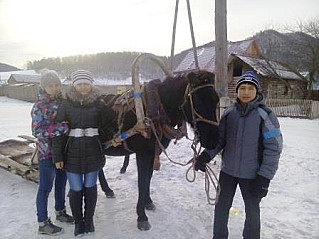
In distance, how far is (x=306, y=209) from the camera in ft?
11.3

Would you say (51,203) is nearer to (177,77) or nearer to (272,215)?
(177,77)

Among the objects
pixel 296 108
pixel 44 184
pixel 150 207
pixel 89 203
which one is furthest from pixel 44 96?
pixel 296 108

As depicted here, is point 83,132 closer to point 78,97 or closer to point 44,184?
point 78,97

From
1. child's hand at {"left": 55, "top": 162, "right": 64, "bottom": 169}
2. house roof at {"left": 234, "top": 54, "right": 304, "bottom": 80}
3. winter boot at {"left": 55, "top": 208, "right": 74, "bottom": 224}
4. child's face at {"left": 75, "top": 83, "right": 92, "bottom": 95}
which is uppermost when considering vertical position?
house roof at {"left": 234, "top": 54, "right": 304, "bottom": 80}

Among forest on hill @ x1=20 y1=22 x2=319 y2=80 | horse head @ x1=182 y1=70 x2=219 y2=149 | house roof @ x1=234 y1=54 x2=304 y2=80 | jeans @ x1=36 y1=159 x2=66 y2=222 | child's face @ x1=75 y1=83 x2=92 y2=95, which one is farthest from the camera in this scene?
forest on hill @ x1=20 y1=22 x2=319 y2=80

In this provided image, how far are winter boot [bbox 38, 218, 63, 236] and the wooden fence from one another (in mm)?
15860

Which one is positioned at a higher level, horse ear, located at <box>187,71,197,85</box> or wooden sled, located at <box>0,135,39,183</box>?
horse ear, located at <box>187,71,197,85</box>

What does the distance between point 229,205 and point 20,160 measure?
348 centimetres

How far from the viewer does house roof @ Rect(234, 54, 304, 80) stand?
73.1 ft

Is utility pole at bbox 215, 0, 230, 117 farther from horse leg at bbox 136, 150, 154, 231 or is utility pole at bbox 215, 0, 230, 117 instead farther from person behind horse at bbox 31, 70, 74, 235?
person behind horse at bbox 31, 70, 74, 235

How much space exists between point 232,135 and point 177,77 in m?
0.85

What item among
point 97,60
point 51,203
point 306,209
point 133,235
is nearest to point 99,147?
point 133,235

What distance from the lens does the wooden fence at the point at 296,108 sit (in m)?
15.6

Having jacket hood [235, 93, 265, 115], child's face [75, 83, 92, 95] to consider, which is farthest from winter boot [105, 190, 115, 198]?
jacket hood [235, 93, 265, 115]
